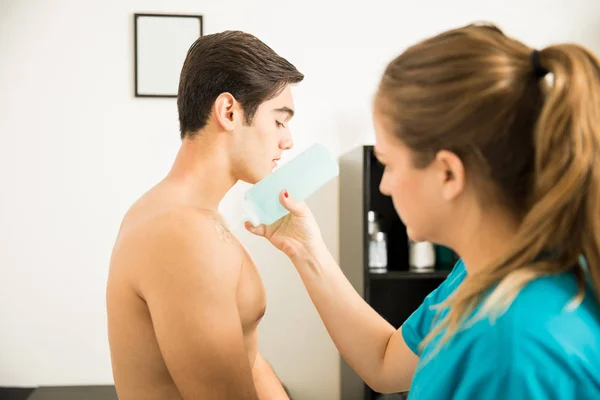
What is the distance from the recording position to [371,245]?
96.1 inches

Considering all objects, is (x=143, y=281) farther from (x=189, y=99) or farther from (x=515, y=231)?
(x=515, y=231)

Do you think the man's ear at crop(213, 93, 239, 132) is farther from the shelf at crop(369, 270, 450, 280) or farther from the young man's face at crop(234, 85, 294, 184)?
the shelf at crop(369, 270, 450, 280)

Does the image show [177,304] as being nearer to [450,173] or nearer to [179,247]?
[179,247]

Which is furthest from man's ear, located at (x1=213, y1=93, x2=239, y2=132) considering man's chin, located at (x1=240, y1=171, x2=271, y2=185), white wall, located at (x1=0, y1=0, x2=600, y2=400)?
white wall, located at (x1=0, y1=0, x2=600, y2=400)

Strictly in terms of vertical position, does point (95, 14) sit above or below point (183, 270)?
above

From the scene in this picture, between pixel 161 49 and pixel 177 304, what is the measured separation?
172cm

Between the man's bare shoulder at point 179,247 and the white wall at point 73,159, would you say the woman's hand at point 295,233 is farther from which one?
the white wall at point 73,159

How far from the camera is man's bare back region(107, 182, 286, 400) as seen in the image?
108 cm

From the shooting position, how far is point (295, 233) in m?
1.39

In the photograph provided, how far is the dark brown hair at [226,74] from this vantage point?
1280mm

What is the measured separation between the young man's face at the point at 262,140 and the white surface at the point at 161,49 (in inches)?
52.2

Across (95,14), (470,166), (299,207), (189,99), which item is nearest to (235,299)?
(299,207)

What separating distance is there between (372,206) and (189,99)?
4.82 ft

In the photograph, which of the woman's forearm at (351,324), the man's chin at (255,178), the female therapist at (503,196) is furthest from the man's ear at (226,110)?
the female therapist at (503,196)
